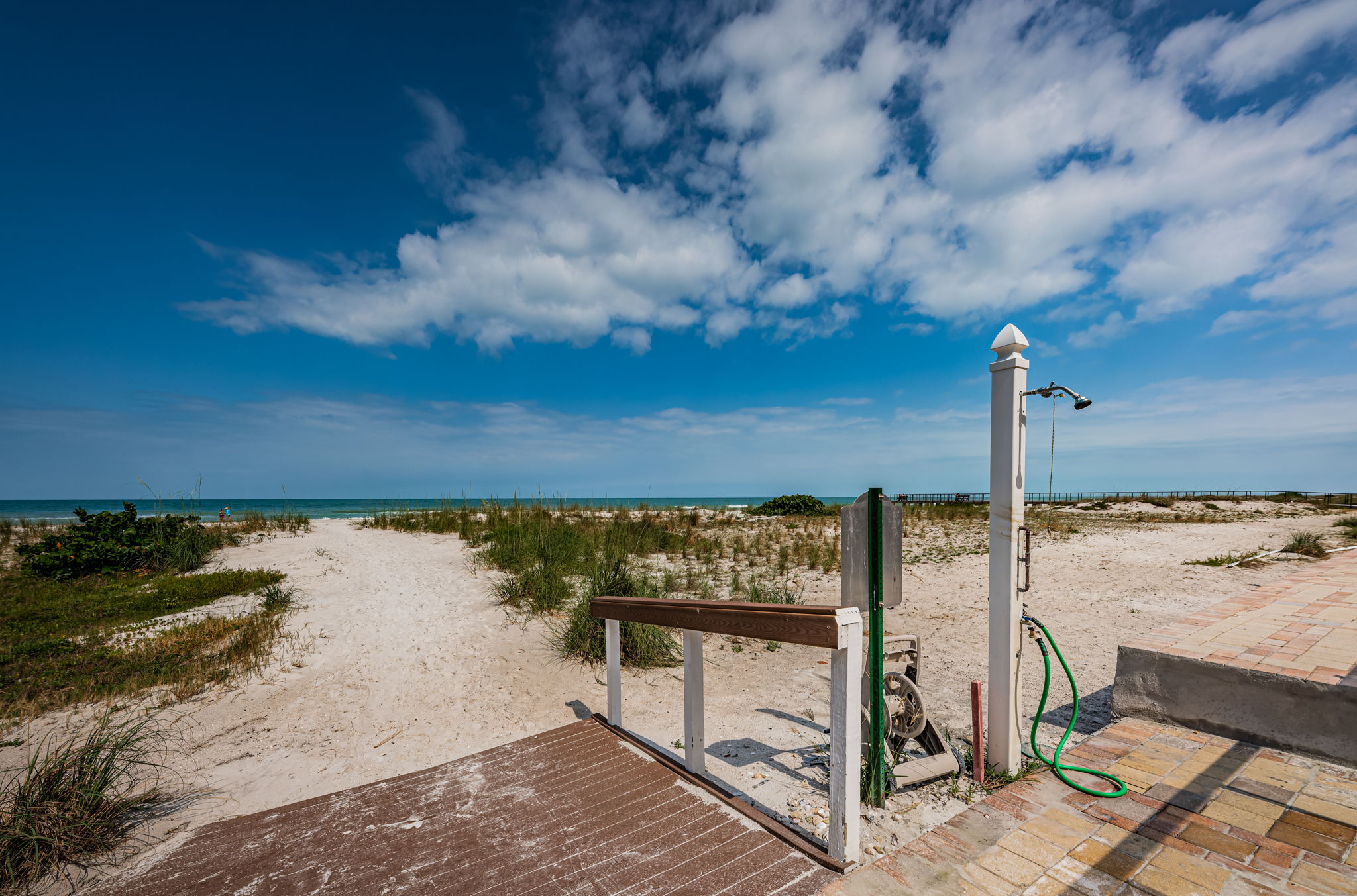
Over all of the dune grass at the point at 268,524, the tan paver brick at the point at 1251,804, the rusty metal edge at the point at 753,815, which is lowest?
the rusty metal edge at the point at 753,815

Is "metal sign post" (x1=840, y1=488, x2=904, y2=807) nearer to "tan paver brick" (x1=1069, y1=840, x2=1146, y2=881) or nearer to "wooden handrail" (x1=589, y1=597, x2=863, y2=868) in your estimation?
"wooden handrail" (x1=589, y1=597, x2=863, y2=868)

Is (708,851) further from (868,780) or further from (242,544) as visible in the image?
(242,544)

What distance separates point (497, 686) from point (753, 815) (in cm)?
372

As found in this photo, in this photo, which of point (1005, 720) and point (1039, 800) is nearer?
point (1039, 800)

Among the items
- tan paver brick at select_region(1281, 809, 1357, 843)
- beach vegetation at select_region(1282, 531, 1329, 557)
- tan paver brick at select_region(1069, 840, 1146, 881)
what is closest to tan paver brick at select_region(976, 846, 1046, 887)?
tan paver brick at select_region(1069, 840, 1146, 881)

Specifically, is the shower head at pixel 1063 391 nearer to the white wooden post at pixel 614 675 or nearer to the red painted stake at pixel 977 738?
the red painted stake at pixel 977 738

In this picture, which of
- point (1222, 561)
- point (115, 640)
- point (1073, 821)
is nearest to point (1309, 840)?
point (1073, 821)

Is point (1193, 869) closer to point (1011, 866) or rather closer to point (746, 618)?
point (1011, 866)

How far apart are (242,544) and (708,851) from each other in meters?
14.5

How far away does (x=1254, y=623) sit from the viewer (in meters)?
4.88

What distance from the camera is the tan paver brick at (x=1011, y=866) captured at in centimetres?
237

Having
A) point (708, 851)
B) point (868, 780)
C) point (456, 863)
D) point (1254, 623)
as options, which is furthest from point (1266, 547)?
point (456, 863)

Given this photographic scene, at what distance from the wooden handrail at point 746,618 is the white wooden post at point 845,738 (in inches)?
2.7

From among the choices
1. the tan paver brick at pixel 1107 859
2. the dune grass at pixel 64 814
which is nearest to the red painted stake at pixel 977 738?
the tan paver brick at pixel 1107 859
